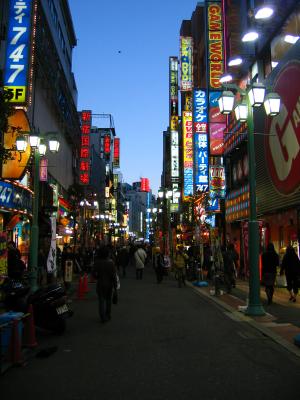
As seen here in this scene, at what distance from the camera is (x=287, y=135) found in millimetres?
19109

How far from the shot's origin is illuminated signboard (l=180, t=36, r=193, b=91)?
46.8 meters

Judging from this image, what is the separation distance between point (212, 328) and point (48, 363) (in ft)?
14.8

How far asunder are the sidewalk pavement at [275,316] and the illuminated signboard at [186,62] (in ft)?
108

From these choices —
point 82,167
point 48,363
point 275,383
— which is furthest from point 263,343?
point 82,167

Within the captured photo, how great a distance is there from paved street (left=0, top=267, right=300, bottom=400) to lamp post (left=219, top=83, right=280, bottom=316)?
896mm

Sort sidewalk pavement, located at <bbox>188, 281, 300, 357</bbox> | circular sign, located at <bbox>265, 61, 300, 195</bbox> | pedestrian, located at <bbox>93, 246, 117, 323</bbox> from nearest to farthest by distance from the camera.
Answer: sidewalk pavement, located at <bbox>188, 281, 300, 357</bbox>, pedestrian, located at <bbox>93, 246, 117, 323</bbox>, circular sign, located at <bbox>265, 61, 300, 195</bbox>

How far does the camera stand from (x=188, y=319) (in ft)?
40.7

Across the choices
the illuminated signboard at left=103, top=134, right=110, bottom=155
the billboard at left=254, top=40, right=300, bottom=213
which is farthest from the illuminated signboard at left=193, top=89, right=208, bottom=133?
the illuminated signboard at left=103, top=134, right=110, bottom=155

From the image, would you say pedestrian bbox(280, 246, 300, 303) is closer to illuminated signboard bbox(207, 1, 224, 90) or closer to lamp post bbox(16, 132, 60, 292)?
lamp post bbox(16, 132, 60, 292)

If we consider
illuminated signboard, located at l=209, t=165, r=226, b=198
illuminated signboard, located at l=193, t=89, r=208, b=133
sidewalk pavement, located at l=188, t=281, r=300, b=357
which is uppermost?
illuminated signboard, located at l=193, t=89, r=208, b=133

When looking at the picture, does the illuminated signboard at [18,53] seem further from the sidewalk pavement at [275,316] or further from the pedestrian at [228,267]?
the sidewalk pavement at [275,316]

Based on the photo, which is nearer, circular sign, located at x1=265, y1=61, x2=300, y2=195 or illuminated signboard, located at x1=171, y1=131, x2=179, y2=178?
circular sign, located at x1=265, y1=61, x2=300, y2=195

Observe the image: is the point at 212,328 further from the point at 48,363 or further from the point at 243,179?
the point at 243,179

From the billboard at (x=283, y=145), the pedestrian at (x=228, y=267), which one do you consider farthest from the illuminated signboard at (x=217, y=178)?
the pedestrian at (x=228, y=267)
